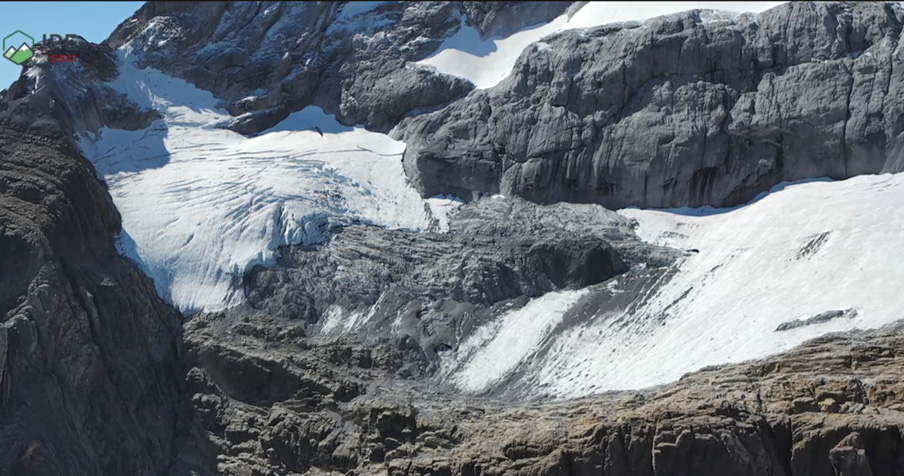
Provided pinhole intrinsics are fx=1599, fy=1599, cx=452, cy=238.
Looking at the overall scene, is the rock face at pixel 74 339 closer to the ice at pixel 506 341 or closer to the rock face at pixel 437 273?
the rock face at pixel 437 273

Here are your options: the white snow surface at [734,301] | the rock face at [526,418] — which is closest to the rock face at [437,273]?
the white snow surface at [734,301]

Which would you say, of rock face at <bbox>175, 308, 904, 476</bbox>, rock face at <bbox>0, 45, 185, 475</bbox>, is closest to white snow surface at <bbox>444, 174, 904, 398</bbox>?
rock face at <bbox>175, 308, 904, 476</bbox>

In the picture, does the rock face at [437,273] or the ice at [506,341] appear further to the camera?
the rock face at [437,273]

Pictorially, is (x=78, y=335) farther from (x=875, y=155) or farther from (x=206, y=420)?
(x=875, y=155)

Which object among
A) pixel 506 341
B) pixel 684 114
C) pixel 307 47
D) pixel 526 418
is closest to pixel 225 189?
pixel 307 47

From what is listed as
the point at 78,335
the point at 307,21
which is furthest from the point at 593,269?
the point at 307,21

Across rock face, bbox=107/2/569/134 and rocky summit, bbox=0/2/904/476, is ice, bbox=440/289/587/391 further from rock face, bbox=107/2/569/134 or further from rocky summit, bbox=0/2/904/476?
rock face, bbox=107/2/569/134

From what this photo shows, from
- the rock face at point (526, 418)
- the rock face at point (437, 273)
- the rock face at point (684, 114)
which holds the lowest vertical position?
the rock face at point (526, 418)
